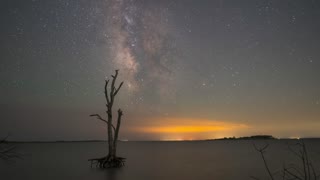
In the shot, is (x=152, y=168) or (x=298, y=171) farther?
(x=152, y=168)

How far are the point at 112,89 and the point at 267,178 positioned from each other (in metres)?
18.8

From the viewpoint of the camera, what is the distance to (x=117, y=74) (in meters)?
35.7

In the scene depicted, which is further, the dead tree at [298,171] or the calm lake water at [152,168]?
the calm lake water at [152,168]

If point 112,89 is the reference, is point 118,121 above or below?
below

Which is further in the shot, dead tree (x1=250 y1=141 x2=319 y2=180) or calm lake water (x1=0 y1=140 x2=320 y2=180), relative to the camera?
calm lake water (x1=0 y1=140 x2=320 y2=180)

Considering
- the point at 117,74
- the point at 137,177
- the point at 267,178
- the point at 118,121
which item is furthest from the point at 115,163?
the point at 267,178

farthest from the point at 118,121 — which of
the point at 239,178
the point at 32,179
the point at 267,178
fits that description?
the point at 267,178

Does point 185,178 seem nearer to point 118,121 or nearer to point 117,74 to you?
point 118,121

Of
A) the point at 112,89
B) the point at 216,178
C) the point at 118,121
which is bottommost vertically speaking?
the point at 216,178

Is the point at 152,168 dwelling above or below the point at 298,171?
below

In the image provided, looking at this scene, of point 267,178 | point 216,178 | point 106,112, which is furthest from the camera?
point 106,112

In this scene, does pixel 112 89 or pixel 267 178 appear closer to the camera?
pixel 267 178

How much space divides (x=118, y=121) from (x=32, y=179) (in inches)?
471

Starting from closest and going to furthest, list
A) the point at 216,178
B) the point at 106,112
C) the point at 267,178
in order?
1. the point at 267,178
2. the point at 216,178
3. the point at 106,112
